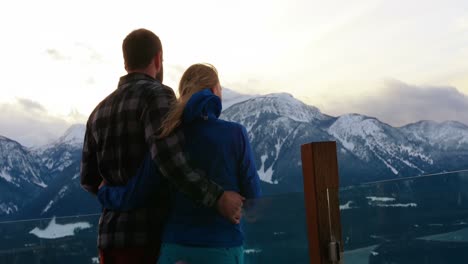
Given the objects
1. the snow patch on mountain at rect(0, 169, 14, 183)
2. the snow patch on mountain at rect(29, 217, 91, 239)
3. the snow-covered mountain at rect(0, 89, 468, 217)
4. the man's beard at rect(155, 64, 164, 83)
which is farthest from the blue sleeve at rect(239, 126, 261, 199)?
the snow patch on mountain at rect(0, 169, 14, 183)

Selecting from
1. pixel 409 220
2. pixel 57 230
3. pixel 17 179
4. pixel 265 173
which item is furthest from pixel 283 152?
pixel 409 220

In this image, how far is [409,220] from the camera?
2.74 meters

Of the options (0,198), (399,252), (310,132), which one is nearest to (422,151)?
(310,132)

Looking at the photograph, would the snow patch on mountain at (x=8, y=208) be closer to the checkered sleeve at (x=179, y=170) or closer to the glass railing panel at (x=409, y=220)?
the glass railing panel at (x=409, y=220)

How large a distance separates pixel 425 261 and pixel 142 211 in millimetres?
1229

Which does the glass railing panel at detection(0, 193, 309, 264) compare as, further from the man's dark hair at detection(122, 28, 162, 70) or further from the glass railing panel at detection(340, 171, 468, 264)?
the man's dark hair at detection(122, 28, 162, 70)

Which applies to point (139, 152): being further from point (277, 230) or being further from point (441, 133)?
point (441, 133)

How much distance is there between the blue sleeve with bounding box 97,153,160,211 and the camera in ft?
5.28

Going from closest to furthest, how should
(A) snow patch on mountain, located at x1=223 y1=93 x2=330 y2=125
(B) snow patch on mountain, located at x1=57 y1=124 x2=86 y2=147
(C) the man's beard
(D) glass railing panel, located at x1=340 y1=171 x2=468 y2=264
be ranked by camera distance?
(C) the man's beard, (D) glass railing panel, located at x1=340 y1=171 x2=468 y2=264, (B) snow patch on mountain, located at x1=57 y1=124 x2=86 y2=147, (A) snow patch on mountain, located at x1=223 y1=93 x2=330 y2=125

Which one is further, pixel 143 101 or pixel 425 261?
pixel 425 261

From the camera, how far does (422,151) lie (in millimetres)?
37938

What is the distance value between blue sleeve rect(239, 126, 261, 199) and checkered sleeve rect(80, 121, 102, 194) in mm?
565

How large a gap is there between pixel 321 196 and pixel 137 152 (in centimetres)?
59

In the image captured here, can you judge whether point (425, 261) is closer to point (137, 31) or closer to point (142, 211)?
point (142, 211)
